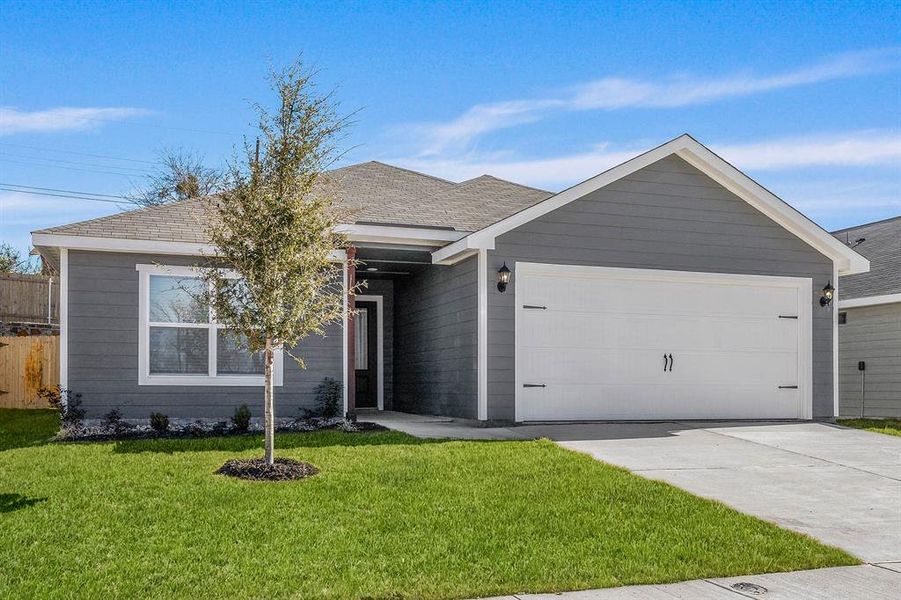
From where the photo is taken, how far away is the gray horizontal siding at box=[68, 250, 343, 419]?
1164cm

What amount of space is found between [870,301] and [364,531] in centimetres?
1367

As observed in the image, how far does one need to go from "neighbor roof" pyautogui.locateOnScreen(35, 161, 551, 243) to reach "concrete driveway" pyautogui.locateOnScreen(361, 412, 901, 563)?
10.3 ft

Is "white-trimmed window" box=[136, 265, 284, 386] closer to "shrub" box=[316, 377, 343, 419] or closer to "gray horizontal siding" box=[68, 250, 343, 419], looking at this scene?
"gray horizontal siding" box=[68, 250, 343, 419]

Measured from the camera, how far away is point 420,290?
14.9m

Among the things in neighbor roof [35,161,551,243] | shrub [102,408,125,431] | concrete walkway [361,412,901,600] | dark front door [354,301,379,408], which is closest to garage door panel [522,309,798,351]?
concrete walkway [361,412,901,600]

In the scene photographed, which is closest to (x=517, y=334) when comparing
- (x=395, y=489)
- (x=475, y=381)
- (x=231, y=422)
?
(x=475, y=381)

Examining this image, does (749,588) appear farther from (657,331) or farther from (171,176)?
(171,176)

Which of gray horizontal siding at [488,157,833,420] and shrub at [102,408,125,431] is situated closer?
shrub at [102,408,125,431]

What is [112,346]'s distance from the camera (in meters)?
11.7

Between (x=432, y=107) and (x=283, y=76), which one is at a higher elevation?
(x=432, y=107)

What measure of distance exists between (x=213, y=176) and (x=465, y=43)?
20308mm

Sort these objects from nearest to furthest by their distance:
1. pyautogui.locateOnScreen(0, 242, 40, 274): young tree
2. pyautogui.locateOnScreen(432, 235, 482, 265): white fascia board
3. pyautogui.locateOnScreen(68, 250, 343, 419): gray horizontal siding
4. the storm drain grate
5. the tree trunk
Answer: the storm drain grate → the tree trunk → pyautogui.locateOnScreen(68, 250, 343, 419): gray horizontal siding → pyautogui.locateOnScreen(432, 235, 482, 265): white fascia board → pyautogui.locateOnScreen(0, 242, 40, 274): young tree

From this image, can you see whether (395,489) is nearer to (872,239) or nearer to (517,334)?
(517,334)

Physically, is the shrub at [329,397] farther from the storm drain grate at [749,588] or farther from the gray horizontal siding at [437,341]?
the storm drain grate at [749,588]
